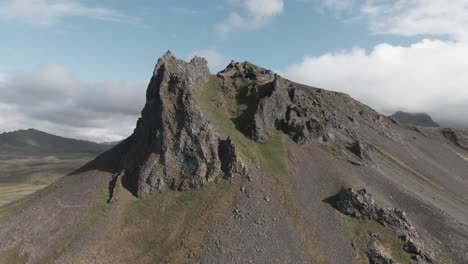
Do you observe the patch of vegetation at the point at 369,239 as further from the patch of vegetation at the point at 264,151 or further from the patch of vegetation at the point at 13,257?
the patch of vegetation at the point at 13,257

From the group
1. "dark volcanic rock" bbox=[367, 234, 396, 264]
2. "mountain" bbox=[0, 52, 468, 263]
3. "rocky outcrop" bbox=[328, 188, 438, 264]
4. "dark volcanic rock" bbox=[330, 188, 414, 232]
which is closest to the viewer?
"dark volcanic rock" bbox=[367, 234, 396, 264]

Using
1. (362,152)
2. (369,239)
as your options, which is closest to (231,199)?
(369,239)

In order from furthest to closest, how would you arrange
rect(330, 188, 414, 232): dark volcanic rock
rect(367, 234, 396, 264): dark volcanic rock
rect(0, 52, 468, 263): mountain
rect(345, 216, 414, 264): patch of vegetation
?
rect(330, 188, 414, 232): dark volcanic rock < rect(345, 216, 414, 264): patch of vegetation < rect(0, 52, 468, 263): mountain < rect(367, 234, 396, 264): dark volcanic rock

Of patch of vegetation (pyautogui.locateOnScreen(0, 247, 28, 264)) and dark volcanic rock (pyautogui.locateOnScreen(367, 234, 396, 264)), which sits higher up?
patch of vegetation (pyautogui.locateOnScreen(0, 247, 28, 264))

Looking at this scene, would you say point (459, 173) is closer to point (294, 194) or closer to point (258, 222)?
point (294, 194)

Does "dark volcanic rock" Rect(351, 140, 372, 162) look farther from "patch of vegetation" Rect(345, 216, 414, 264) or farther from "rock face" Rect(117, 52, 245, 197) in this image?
"rock face" Rect(117, 52, 245, 197)

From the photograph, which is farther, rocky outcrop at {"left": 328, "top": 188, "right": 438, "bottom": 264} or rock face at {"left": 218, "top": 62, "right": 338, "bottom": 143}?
rock face at {"left": 218, "top": 62, "right": 338, "bottom": 143}

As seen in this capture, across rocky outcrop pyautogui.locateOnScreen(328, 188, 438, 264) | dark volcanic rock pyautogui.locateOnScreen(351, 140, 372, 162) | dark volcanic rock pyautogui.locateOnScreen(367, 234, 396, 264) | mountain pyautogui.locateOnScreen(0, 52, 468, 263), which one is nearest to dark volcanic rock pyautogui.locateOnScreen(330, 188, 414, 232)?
rocky outcrop pyautogui.locateOnScreen(328, 188, 438, 264)
